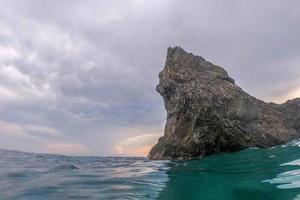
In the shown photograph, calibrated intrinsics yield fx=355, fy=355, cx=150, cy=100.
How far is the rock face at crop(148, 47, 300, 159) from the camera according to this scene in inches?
767

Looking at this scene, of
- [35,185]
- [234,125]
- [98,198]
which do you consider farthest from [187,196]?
[234,125]

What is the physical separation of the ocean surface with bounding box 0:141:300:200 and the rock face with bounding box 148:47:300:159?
4.93ft

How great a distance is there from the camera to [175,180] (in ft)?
50.4

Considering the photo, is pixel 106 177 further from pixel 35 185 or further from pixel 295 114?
pixel 295 114

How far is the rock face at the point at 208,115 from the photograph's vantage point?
19.5m

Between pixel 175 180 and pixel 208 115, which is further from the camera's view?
pixel 208 115

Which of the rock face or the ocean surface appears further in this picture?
the rock face

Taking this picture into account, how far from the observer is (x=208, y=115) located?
19516mm

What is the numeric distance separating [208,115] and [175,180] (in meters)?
5.35

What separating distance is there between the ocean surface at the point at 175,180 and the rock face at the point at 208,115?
4.93ft

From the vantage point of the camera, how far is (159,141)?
22734 mm

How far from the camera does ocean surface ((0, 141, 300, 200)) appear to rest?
1330 cm

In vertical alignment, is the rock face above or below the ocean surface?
above

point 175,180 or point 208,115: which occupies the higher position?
point 208,115
